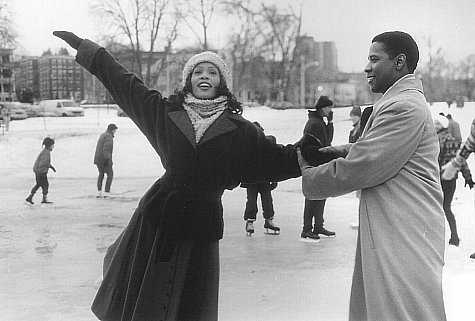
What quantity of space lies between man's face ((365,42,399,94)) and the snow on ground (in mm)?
1572

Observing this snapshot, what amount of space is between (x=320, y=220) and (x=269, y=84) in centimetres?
224

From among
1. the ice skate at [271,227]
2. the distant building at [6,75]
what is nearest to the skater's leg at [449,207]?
the ice skate at [271,227]

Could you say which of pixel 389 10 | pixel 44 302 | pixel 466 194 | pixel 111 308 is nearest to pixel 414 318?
pixel 111 308

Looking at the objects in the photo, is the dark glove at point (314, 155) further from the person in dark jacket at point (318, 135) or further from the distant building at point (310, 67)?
the distant building at point (310, 67)

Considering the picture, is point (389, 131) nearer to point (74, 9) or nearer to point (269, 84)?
point (74, 9)

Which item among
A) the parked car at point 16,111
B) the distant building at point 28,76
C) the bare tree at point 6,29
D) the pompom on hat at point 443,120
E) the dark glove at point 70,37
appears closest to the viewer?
the dark glove at point 70,37

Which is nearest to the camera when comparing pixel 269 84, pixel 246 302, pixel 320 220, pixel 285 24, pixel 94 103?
pixel 246 302

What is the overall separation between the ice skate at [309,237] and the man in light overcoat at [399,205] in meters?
3.52

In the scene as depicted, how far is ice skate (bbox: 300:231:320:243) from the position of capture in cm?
534

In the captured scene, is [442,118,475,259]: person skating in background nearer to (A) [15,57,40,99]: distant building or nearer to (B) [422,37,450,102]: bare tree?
(B) [422,37,450,102]: bare tree

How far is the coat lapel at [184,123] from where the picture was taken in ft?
7.18

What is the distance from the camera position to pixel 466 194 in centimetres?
770

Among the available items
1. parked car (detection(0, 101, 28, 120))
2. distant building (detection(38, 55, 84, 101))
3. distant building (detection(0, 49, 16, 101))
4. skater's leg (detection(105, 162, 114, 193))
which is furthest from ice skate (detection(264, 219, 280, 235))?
parked car (detection(0, 101, 28, 120))

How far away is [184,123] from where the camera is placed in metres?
2.21
